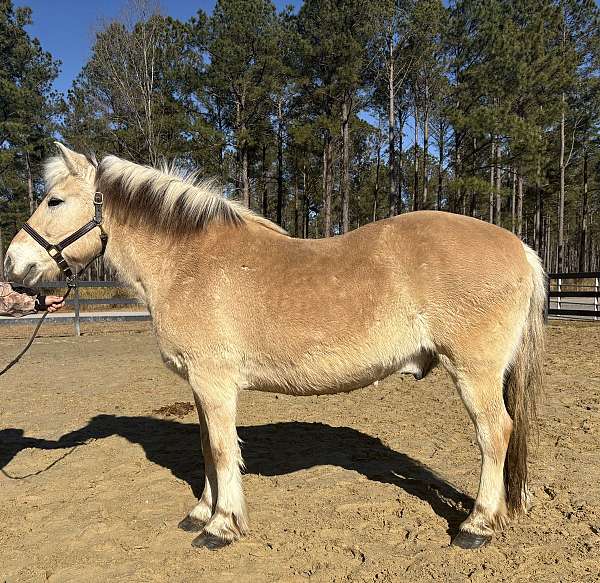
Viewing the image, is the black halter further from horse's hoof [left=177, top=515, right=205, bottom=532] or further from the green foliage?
the green foliage

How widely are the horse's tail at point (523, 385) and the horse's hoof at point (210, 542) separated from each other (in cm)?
202

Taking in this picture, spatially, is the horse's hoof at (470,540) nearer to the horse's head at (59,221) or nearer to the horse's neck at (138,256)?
the horse's neck at (138,256)

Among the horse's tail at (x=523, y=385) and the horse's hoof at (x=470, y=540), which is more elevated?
the horse's tail at (x=523, y=385)

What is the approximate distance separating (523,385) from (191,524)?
8.54 feet

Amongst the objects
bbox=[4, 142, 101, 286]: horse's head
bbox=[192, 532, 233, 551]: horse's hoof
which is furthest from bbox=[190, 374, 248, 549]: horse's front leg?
bbox=[4, 142, 101, 286]: horse's head

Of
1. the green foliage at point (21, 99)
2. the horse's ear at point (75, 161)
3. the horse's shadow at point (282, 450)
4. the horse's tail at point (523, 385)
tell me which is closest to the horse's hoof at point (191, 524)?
the horse's shadow at point (282, 450)

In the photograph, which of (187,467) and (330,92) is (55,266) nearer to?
(187,467)

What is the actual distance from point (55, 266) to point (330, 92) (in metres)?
23.5

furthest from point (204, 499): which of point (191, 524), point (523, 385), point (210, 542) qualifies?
point (523, 385)

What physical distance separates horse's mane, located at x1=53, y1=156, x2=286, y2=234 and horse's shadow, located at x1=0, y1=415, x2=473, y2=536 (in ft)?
7.53

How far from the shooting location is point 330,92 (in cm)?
2380

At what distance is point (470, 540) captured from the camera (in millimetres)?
2840

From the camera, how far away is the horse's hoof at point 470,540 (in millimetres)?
2818

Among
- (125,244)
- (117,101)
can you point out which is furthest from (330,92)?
(125,244)
